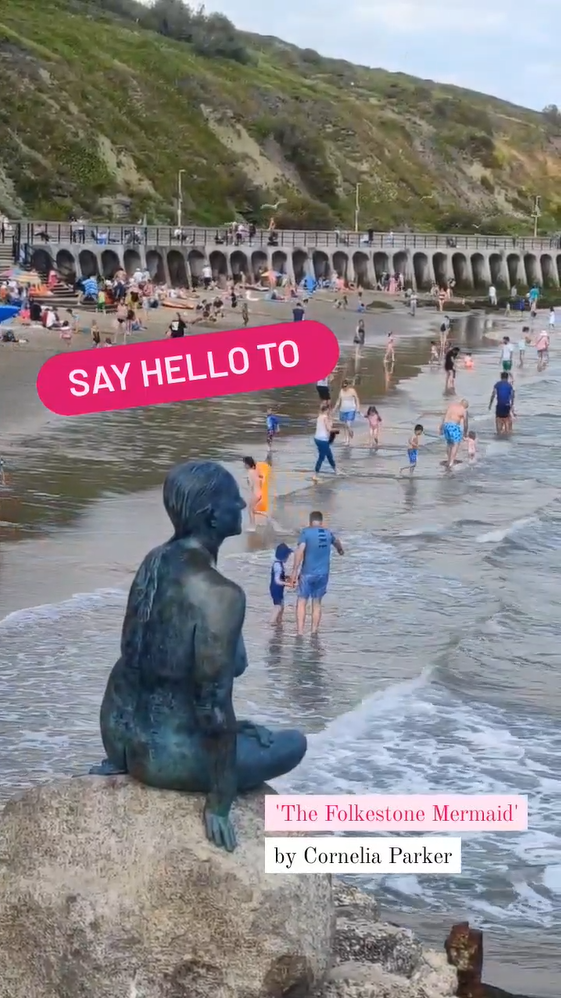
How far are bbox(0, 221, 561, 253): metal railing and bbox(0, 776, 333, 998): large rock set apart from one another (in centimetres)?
4867

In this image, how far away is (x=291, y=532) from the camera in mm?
17828

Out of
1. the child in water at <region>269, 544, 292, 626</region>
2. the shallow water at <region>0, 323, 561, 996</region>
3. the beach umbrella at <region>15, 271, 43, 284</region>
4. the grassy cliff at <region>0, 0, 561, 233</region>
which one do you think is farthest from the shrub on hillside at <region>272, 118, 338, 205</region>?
the child in water at <region>269, 544, 292, 626</region>

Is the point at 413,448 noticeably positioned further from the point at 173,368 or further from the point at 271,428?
the point at 173,368

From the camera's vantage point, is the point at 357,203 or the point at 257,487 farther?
the point at 357,203

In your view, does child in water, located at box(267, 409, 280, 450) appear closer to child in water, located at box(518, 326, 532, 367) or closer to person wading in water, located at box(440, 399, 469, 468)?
person wading in water, located at box(440, 399, 469, 468)

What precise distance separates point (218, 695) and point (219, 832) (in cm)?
42

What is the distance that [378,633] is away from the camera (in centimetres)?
1364

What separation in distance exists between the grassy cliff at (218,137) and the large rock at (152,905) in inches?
2511

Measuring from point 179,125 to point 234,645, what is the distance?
287ft

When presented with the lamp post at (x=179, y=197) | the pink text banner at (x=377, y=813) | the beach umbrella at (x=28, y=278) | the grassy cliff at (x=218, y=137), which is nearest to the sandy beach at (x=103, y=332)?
the beach umbrella at (x=28, y=278)

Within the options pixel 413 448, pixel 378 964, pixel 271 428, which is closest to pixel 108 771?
pixel 378 964

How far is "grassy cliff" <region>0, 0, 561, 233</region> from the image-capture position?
74.4 metres

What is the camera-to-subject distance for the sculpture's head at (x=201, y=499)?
15.1 ft

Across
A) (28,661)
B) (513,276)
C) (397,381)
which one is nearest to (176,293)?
(397,381)
